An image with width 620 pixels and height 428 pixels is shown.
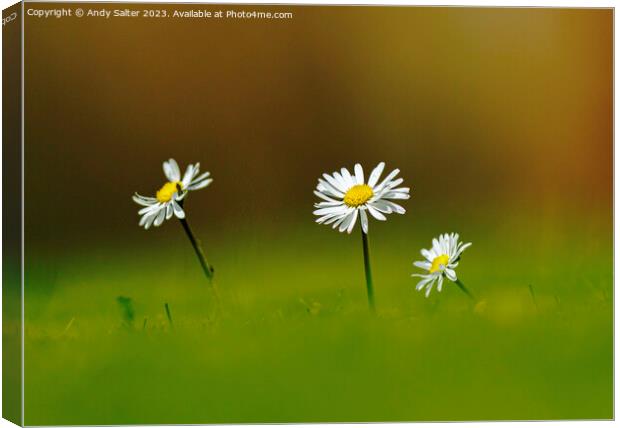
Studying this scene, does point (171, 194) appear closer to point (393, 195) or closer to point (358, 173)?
point (358, 173)

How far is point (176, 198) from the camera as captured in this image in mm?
3422

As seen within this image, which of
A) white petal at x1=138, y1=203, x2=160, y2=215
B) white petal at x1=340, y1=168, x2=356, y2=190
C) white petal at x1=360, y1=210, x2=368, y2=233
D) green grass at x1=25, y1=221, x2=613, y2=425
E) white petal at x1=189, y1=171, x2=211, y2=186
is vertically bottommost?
green grass at x1=25, y1=221, x2=613, y2=425

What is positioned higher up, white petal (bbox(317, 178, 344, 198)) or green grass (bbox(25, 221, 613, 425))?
white petal (bbox(317, 178, 344, 198))

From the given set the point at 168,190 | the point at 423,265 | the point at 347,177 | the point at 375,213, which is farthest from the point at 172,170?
the point at 423,265

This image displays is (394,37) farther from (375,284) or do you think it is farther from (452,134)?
(375,284)

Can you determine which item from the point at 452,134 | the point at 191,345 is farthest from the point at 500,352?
the point at 191,345

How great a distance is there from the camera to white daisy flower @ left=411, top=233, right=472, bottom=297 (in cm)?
349

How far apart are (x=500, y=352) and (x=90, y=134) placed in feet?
5.28

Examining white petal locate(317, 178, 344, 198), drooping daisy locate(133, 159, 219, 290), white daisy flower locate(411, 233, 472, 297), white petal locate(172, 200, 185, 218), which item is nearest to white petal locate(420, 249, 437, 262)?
white daisy flower locate(411, 233, 472, 297)

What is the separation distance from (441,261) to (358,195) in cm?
37

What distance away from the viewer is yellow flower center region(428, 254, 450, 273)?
3496 mm

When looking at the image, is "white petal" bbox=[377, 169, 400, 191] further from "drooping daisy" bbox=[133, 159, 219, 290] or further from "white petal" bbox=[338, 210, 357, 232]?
"drooping daisy" bbox=[133, 159, 219, 290]

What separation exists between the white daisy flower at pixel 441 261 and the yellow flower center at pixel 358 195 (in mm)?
275

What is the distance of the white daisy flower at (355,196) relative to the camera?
3436 mm
